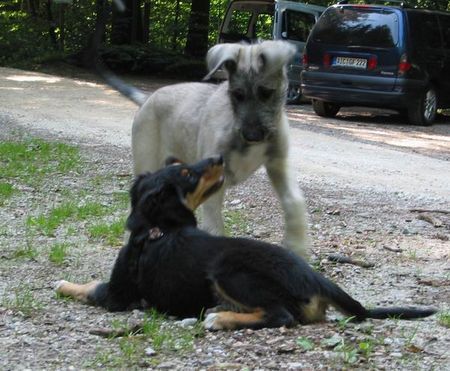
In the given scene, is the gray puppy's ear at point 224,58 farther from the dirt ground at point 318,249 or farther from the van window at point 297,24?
the van window at point 297,24

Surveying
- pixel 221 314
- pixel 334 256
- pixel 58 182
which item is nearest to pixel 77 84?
pixel 58 182

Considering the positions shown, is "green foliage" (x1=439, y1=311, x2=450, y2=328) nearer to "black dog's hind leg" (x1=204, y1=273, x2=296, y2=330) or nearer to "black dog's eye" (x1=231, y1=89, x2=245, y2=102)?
"black dog's hind leg" (x1=204, y1=273, x2=296, y2=330)

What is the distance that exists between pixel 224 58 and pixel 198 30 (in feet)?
78.5

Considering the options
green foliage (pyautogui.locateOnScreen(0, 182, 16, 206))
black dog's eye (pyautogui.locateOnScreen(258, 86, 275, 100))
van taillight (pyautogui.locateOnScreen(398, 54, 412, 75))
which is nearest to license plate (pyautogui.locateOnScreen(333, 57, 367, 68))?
van taillight (pyautogui.locateOnScreen(398, 54, 412, 75))

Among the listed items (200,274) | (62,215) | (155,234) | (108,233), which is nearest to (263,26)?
(62,215)

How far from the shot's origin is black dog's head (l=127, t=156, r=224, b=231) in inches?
220

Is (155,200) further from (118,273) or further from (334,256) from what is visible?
Answer: (334,256)

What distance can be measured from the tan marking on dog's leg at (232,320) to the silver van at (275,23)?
15.9m

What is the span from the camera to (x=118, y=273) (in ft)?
18.6

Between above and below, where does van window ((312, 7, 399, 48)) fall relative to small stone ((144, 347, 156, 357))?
above

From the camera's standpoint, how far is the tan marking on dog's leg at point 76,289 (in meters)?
5.79

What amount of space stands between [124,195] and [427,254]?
389cm

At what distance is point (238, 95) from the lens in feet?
21.3

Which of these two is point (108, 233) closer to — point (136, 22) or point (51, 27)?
point (136, 22)
